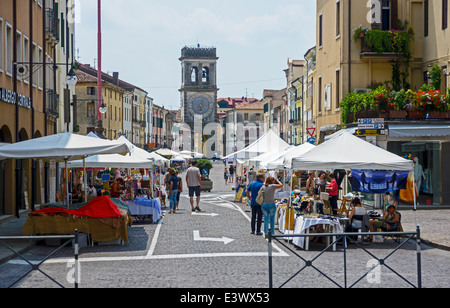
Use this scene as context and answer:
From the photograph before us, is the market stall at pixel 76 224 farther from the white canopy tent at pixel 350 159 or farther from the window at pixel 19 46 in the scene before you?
the window at pixel 19 46

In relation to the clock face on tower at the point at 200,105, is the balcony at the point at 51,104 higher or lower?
lower

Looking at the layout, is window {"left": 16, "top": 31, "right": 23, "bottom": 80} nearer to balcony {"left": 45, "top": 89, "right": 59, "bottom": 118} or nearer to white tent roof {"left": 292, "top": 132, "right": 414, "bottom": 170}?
balcony {"left": 45, "top": 89, "right": 59, "bottom": 118}

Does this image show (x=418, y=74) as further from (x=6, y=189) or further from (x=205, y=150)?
(x=205, y=150)

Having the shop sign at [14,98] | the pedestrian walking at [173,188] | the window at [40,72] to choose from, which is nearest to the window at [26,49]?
the shop sign at [14,98]

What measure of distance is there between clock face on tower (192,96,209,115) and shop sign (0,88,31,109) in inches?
4472

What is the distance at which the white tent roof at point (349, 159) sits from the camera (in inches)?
696

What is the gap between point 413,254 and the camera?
48.7ft

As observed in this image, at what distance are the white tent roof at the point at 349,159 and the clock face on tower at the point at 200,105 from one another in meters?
123

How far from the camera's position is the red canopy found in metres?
16.7

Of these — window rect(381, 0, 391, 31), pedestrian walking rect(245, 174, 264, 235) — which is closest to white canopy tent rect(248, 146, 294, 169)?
window rect(381, 0, 391, 31)

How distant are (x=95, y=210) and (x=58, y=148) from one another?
1903 mm

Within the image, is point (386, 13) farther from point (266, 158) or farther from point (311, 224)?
point (311, 224)

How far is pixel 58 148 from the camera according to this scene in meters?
17.5

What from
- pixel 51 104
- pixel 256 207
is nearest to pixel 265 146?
pixel 51 104
